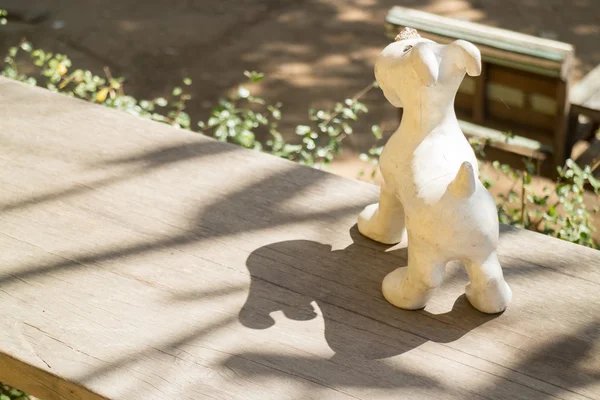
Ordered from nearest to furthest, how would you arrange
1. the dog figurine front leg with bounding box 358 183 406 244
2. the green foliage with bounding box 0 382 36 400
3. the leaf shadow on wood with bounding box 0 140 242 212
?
the dog figurine front leg with bounding box 358 183 406 244
the leaf shadow on wood with bounding box 0 140 242 212
the green foliage with bounding box 0 382 36 400

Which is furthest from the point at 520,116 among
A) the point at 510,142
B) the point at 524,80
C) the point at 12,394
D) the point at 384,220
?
the point at 12,394

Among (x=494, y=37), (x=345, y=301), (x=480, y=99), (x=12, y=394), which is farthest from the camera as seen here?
(x=480, y=99)

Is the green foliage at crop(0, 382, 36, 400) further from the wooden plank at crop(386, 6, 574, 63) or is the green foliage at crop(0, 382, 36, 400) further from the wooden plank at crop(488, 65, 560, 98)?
the wooden plank at crop(488, 65, 560, 98)

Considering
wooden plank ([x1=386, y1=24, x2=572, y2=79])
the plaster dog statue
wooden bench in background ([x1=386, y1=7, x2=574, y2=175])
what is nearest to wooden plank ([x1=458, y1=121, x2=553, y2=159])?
wooden bench in background ([x1=386, y1=7, x2=574, y2=175])

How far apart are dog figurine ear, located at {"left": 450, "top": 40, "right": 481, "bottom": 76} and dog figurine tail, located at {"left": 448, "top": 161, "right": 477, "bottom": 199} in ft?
0.47

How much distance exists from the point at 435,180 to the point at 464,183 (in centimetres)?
6

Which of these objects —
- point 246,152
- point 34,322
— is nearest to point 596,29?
point 246,152

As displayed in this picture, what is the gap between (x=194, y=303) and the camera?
1.33m

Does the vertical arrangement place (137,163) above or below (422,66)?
below

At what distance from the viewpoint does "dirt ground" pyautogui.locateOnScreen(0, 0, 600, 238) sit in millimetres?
3777

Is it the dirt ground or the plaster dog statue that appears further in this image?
the dirt ground

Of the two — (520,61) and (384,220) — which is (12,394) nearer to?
(384,220)

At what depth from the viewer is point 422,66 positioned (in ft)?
A: 3.78

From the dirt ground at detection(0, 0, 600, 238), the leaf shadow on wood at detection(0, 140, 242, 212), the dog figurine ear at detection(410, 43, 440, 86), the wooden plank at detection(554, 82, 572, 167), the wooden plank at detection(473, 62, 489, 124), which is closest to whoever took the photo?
the dog figurine ear at detection(410, 43, 440, 86)
